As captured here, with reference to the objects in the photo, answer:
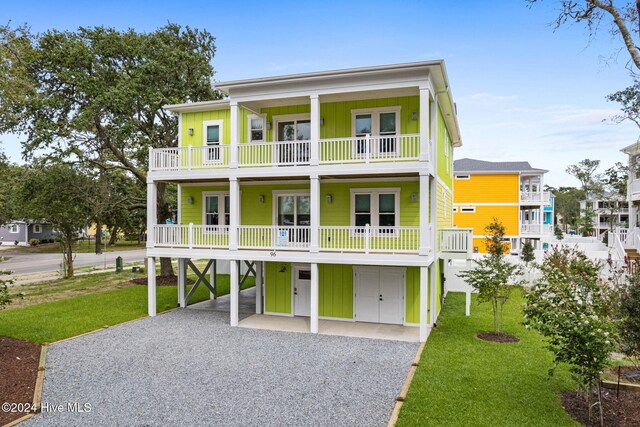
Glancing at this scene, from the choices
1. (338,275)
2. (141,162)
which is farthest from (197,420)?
(141,162)

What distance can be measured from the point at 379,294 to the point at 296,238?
3734mm

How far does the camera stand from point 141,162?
2431 cm

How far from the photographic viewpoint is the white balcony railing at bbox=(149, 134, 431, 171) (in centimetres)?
1322

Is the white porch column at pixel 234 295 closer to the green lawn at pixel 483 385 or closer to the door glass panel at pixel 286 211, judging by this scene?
the door glass panel at pixel 286 211

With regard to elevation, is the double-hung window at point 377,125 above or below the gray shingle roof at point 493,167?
below

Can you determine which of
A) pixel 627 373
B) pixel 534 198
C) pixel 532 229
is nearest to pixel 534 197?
pixel 534 198

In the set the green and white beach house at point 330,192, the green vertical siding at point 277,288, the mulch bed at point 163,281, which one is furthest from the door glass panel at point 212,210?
the mulch bed at point 163,281

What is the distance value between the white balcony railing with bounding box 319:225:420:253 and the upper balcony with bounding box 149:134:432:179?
2399mm

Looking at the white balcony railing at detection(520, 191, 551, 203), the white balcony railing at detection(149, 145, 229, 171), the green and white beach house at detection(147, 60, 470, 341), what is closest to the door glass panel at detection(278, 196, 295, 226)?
the green and white beach house at detection(147, 60, 470, 341)

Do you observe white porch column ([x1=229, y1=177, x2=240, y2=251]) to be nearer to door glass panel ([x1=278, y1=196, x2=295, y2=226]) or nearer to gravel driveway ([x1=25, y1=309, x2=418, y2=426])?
door glass panel ([x1=278, y1=196, x2=295, y2=226])

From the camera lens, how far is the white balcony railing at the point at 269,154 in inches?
567

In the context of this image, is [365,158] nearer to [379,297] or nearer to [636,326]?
[379,297]

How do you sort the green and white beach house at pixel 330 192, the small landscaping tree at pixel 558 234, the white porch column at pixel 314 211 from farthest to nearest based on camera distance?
1. the small landscaping tree at pixel 558 234
2. the white porch column at pixel 314 211
3. the green and white beach house at pixel 330 192

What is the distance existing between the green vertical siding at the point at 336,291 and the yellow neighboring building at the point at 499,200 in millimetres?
23442
